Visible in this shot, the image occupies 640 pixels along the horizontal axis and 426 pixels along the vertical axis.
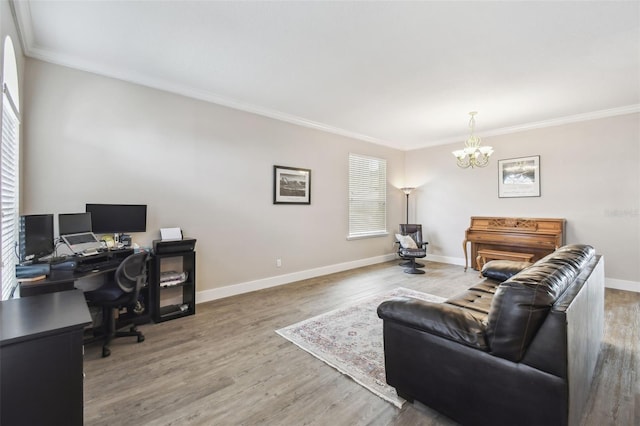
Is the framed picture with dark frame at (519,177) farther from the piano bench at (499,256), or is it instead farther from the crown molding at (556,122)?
the piano bench at (499,256)

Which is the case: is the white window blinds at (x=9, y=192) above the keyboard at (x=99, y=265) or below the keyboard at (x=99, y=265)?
above

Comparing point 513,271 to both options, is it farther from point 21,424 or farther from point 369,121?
point 21,424

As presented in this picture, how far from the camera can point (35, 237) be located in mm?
2264

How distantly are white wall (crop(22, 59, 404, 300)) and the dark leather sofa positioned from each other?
111 inches

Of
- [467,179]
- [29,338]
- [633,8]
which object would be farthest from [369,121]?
A: [29,338]

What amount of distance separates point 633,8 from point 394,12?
5.89 ft

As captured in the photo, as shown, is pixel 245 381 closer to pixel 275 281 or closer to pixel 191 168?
pixel 275 281

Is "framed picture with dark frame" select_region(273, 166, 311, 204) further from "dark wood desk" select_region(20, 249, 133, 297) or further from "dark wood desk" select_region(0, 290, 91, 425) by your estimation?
"dark wood desk" select_region(0, 290, 91, 425)

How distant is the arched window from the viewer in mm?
2043

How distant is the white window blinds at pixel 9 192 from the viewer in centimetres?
205

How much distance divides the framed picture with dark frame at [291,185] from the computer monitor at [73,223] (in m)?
2.34

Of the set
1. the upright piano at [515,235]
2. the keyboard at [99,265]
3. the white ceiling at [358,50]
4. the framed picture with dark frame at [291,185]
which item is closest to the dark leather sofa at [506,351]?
the white ceiling at [358,50]

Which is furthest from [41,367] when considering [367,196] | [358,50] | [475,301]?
[367,196]

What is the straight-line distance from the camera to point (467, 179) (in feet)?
19.5
